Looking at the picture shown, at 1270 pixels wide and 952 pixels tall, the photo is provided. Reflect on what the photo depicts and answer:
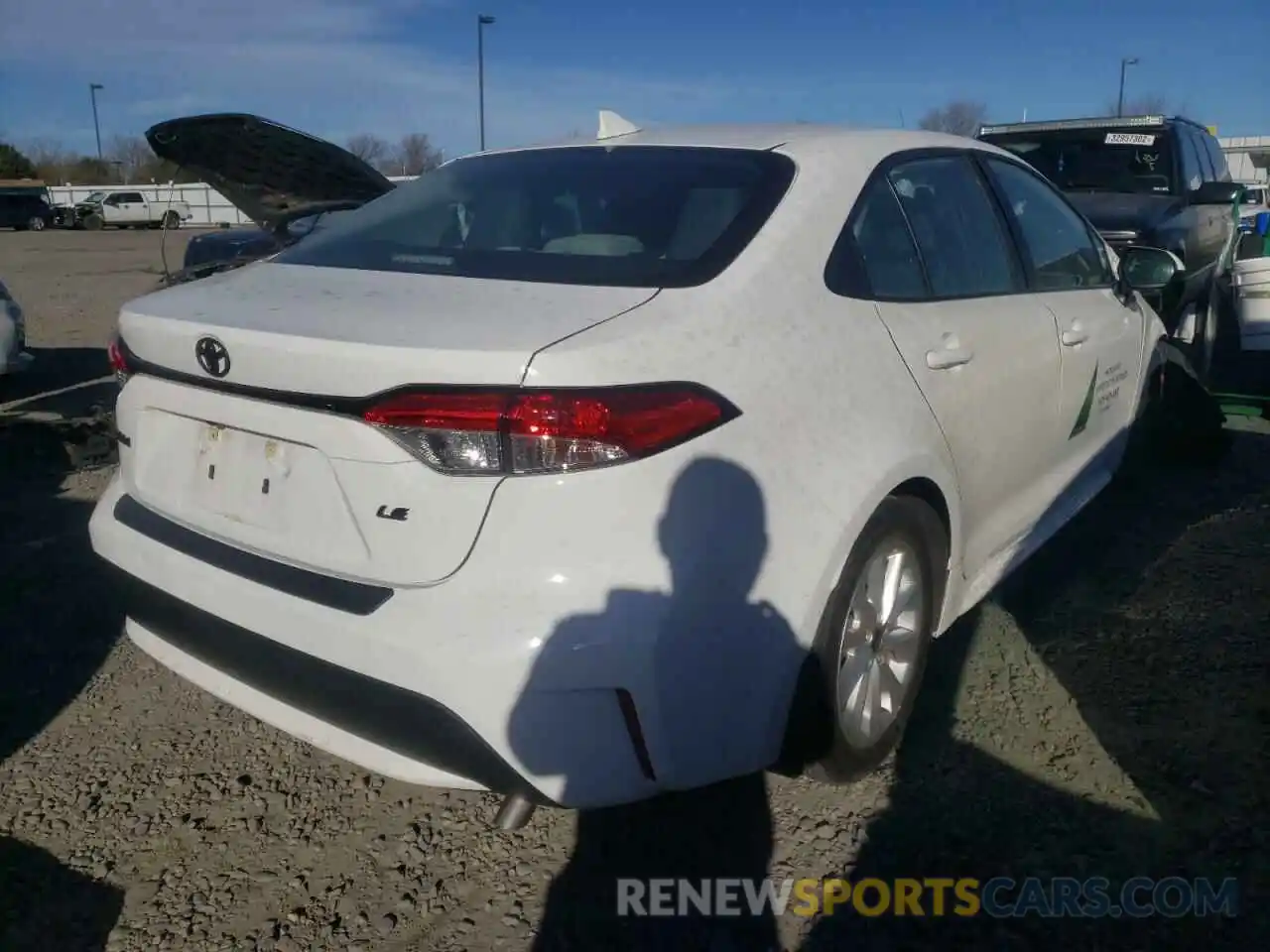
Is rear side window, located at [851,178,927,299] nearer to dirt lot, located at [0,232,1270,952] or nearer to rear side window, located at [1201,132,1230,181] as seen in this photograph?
dirt lot, located at [0,232,1270,952]

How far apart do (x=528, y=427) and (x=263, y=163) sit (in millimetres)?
4087

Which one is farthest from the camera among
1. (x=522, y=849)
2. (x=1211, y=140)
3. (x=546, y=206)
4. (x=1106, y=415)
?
(x=1211, y=140)

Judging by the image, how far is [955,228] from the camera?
3096 millimetres

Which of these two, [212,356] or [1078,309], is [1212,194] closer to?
[1078,309]

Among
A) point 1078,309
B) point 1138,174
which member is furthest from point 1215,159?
point 1078,309

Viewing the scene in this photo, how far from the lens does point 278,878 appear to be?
7.83 ft

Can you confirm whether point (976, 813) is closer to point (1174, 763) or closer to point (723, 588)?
point (1174, 763)

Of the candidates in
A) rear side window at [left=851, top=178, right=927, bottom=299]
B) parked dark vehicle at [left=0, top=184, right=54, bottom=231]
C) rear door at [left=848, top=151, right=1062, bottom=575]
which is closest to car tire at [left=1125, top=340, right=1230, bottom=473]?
rear door at [left=848, top=151, right=1062, bottom=575]

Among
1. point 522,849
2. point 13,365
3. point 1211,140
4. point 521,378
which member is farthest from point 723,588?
point 1211,140

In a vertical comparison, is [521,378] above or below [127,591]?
above

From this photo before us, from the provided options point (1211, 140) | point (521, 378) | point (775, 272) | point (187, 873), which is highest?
point (1211, 140)

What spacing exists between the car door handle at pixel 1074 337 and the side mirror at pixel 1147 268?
847 mm

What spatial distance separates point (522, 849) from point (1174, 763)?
1.71m

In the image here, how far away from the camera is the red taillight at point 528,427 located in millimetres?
1866
